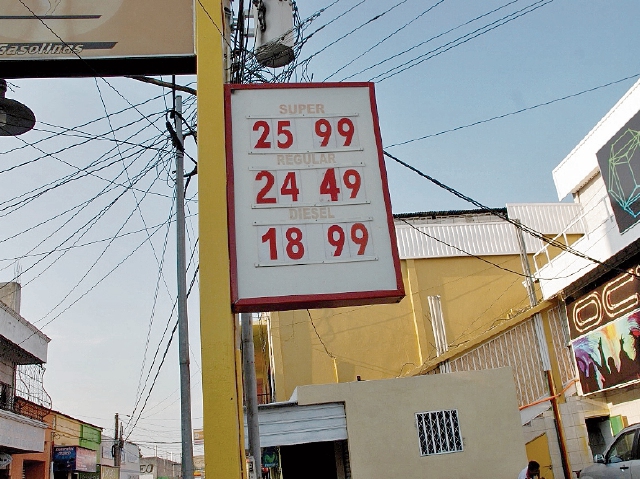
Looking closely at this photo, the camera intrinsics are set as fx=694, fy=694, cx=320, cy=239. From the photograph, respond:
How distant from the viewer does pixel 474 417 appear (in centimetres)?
1427

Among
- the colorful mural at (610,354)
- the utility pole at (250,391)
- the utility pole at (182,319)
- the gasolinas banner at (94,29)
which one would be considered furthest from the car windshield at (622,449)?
the gasolinas banner at (94,29)

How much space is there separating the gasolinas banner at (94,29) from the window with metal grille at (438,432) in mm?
8778

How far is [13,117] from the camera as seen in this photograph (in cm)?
891

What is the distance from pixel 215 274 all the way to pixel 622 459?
7.56 metres

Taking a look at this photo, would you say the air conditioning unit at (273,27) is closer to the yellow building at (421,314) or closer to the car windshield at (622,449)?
the car windshield at (622,449)

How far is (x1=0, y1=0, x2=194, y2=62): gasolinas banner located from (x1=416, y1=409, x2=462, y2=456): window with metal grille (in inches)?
346

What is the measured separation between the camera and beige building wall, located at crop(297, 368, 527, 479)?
45.2 ft

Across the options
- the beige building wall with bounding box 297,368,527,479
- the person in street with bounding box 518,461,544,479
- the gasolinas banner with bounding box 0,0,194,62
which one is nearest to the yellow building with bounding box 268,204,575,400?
the beige building wall with bounding box 297,368,527,479

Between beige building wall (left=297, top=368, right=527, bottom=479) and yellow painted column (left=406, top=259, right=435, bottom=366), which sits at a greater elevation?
yellow painted column (left=406, top=259, right=435, bottom=366)

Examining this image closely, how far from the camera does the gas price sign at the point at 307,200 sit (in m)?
7.29

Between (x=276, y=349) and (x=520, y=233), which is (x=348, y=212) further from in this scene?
(x=520, y=233)

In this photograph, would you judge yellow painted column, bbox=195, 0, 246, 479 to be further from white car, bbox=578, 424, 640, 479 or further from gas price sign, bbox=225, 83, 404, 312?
white car, bbox=578, 424, 640, 479

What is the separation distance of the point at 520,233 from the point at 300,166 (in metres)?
15.1

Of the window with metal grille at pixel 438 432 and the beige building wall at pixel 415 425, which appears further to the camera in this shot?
the window with metal grille at pixel 438 432
